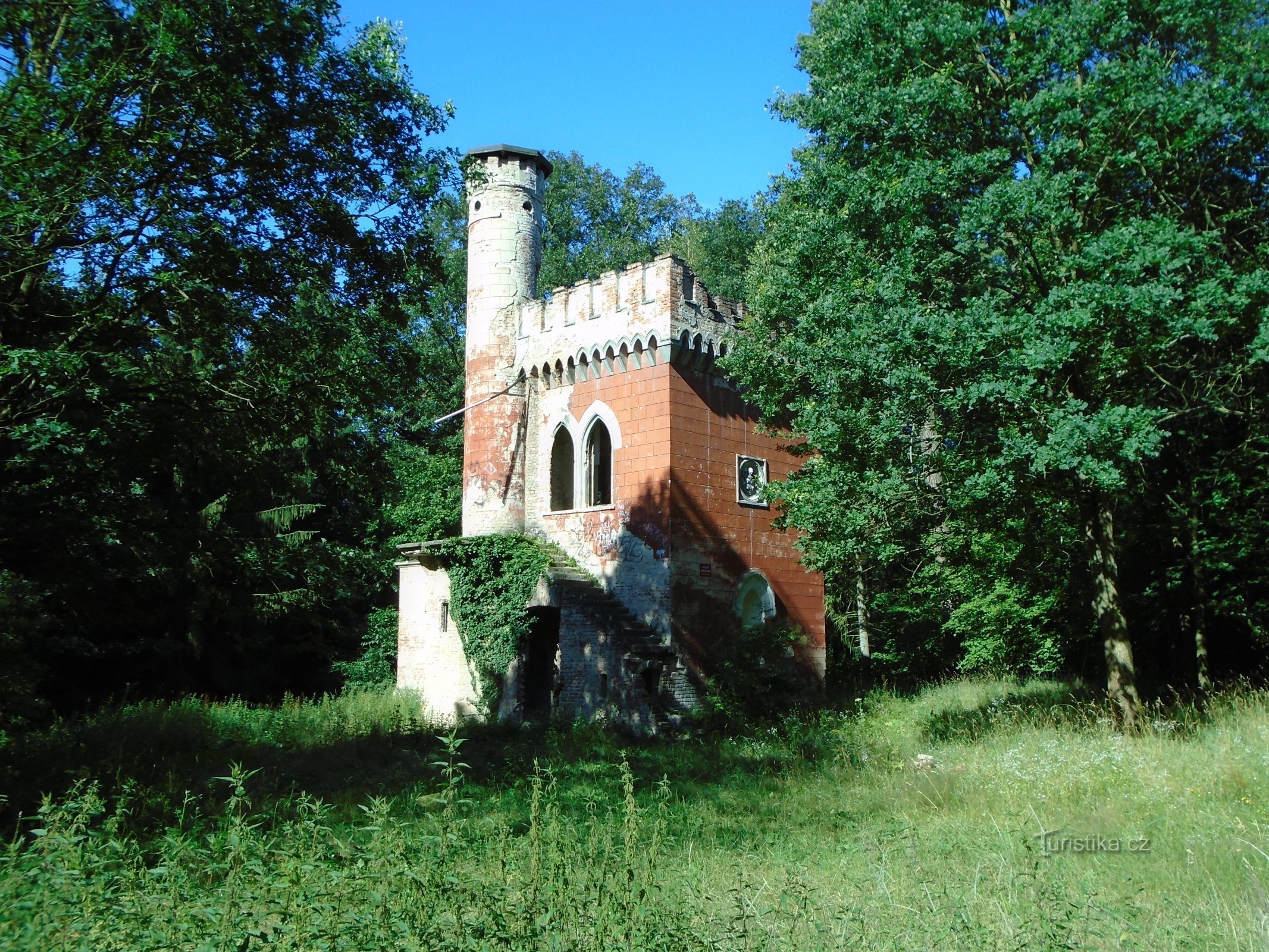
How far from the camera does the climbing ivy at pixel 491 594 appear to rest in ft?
53.1

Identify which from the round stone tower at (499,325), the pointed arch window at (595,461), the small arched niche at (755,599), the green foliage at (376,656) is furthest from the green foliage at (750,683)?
the green foliage at (376,656)

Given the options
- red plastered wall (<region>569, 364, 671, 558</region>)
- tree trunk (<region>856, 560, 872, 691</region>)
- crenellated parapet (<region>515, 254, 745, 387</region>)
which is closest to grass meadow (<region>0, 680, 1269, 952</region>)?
red plastered wall (<region>569, 364, 671, 558</region>)

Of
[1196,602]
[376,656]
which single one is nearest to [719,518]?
[1196,602]

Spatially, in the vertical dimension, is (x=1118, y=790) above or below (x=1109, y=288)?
below

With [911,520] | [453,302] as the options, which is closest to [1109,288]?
[911,520]

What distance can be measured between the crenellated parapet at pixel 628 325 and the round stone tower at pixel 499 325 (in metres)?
0.67

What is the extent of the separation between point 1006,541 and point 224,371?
11.0 meters

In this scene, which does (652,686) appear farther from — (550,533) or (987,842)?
(987,842)

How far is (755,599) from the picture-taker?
55.2 feet

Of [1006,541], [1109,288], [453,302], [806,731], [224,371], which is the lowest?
[806,731]

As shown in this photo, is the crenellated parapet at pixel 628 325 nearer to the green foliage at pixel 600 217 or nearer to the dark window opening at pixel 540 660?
the dark window opening at pixel 540 660

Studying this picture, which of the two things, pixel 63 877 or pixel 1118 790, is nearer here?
pixel 63 877

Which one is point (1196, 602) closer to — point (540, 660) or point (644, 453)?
point (644, 453)

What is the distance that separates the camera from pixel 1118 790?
326 inches
